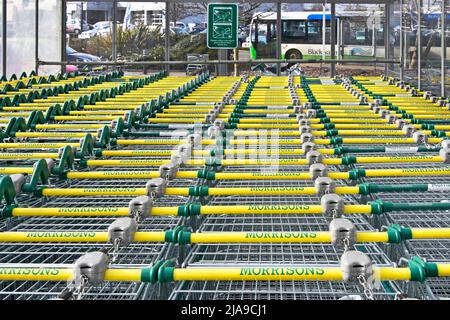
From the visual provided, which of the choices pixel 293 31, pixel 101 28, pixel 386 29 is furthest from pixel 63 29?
pixel 386 29

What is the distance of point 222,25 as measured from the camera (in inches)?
462

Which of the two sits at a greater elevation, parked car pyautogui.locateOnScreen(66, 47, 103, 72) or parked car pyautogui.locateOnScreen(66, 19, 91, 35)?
parked car pyautogui.locateOnScreen(66, 19, 91, 35)

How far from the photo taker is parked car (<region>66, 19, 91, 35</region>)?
14.2 metres

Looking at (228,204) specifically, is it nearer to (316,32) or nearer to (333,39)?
(333,39)

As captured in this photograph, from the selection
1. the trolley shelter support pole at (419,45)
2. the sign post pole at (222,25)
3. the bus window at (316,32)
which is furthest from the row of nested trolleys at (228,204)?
the bus window at (316,32)

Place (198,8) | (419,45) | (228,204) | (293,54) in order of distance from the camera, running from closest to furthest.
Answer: (228,204) < (419,45) < (198,8) < (293,54)

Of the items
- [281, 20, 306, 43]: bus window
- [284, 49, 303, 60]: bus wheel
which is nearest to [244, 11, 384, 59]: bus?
[281, 20, 306, 43]: bus window

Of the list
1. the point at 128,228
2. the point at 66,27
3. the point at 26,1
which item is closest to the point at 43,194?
the point at 128,228

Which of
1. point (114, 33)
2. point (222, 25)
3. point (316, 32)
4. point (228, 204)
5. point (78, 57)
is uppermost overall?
point (316, 32)

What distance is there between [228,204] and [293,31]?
1299cm

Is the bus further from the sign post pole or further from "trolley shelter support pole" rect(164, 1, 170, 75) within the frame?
the sign post pole

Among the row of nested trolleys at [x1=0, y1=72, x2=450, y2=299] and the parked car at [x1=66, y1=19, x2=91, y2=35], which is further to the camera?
the parked car at [x1=66, y1=19, x2=91, y2=35]

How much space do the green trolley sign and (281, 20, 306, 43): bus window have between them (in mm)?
3839

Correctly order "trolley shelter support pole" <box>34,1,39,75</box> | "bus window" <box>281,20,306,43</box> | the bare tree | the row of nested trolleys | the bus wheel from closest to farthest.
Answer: the row of nested trolleys → "trolley shelter support pole" <box>34,1,39,75</box> → the bare tree → "bus window" <box>281,20,306,43</box> → the bus wheel
